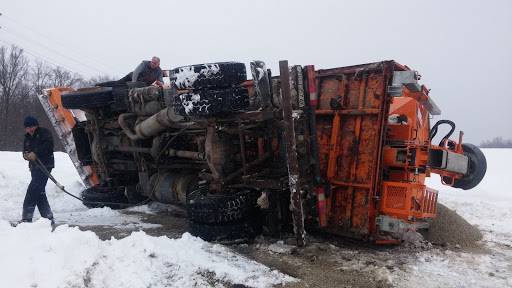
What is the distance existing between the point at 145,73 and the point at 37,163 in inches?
97.9

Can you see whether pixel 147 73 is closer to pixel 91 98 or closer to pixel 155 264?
pixel 91 98

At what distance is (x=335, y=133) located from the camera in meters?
5.23

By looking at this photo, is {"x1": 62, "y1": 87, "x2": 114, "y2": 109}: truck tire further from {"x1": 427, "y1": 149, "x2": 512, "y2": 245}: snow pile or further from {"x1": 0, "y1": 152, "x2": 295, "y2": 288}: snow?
{"x1": 427, "y1": 149, "x2": 512, "y2": 245}: snow pile

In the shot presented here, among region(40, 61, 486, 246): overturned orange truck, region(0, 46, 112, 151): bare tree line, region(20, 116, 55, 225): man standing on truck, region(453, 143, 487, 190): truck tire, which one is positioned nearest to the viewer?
region(40, 61, 486, 246): overturned orange truck

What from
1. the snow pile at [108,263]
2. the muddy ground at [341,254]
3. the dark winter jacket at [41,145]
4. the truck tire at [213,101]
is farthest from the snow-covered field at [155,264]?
the dark winter jacket at [41,145]

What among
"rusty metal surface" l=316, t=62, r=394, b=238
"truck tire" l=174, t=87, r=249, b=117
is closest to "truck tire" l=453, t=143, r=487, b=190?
"rusty metal surface" l=316, t=62, r=394, b=238

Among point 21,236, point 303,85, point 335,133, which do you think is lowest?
point 21,236

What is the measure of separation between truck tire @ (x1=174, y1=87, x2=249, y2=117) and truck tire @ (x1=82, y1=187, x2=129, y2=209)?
3268 mm

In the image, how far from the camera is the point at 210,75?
16.1ft

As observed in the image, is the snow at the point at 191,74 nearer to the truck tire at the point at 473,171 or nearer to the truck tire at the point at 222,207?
the truck tire at the point at 222,207

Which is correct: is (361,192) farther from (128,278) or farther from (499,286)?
(128,278)

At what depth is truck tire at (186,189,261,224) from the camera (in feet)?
16.5

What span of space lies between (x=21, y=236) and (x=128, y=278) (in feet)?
3.39

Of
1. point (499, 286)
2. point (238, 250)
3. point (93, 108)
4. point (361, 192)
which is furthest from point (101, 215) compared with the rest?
point (499, 286)
